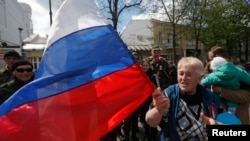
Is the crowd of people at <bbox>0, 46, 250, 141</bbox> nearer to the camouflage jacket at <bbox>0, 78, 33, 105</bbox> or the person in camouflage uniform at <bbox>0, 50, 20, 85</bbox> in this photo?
the camouflage jacket at <bbox>0, 78, 33, 105</bbox>

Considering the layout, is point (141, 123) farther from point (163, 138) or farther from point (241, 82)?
point (163, 138)

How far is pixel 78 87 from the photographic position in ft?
9.37

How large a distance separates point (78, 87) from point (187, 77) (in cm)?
89

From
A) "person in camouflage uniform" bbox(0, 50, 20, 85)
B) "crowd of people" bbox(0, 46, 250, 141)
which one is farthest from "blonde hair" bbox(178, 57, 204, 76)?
"person in camouflage uniform" bbox(0, 50, 20, 85)

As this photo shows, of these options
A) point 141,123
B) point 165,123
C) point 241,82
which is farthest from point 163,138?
point 141,123

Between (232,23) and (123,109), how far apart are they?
32.4 metres

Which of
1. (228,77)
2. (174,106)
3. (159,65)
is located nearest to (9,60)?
(159,65)

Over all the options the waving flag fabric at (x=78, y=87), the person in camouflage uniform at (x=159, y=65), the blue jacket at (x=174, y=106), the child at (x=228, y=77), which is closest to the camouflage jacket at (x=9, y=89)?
the waving flag fabric at (x=78, y=87)

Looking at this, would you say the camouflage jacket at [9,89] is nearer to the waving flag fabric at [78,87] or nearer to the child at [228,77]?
the waving flag fabric at [78,87]

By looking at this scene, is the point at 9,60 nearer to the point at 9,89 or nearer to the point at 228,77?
the point at 9,89

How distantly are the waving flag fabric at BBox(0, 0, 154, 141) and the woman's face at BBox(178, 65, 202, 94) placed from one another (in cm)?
36

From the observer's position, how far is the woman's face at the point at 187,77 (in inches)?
115

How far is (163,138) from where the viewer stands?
2.98m

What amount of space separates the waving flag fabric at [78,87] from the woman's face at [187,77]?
1.17 feet
